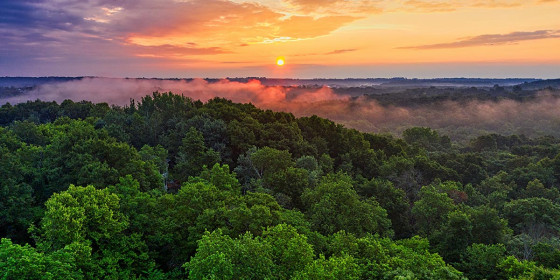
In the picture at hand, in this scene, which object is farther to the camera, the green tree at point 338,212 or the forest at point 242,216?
the green tree at point 338,212

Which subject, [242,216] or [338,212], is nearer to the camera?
[242,216]

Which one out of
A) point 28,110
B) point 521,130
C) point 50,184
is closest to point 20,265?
point 50,184

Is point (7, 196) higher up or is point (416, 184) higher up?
point (7, 196)

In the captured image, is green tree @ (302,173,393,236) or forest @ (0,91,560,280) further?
green tree @ (302,173,393,236)

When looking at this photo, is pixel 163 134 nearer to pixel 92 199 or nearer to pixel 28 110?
pixel 92 199

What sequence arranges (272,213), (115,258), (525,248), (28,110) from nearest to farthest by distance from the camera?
(115,258) < (272,213) < (525,248) < (28,110)

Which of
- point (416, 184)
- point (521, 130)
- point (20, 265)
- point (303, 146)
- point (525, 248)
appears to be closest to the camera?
point (20, 265)

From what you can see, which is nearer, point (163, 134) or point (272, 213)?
point (272, 213)

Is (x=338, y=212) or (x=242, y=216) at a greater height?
(x=242, y=216)
